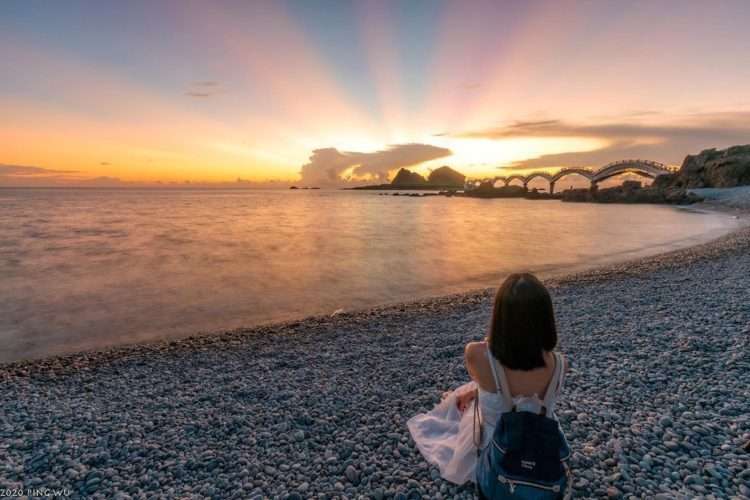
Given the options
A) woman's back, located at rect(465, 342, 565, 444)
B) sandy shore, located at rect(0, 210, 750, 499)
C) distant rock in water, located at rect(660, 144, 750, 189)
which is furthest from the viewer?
distant rock in water, located at rect(660, 144, 750, 189)

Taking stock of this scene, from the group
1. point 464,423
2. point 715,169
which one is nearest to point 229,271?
point 464,423

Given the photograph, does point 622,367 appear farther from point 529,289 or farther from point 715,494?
point 529,289

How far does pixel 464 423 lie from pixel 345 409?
2416 mm

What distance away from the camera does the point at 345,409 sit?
591cm

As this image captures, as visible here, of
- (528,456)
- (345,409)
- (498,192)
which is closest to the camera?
(528,456)

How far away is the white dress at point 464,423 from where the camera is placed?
291 centimetres

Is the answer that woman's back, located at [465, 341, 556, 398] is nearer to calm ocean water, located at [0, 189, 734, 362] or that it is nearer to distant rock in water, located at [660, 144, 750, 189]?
calm ocean water, located at [0, 189, 734, 362]

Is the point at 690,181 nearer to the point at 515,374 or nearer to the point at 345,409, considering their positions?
the point at 345,409

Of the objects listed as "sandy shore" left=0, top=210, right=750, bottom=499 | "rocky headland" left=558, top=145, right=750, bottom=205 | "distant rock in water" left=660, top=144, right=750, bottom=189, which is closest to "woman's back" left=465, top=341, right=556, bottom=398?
"sandy shore" left=0, top=210, right=750, bottom=499

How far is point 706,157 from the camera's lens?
326 feet

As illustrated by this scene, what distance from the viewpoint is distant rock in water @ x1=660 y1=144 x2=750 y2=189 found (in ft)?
271

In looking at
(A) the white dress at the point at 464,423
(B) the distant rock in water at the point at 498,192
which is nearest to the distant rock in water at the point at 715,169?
(B) the distant rock in water at the point at 498,192

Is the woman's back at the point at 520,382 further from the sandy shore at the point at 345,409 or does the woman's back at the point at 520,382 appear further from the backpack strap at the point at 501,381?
the sandy shore at the point at 345,409

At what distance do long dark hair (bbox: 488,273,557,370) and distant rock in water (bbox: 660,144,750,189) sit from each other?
10833 cm
